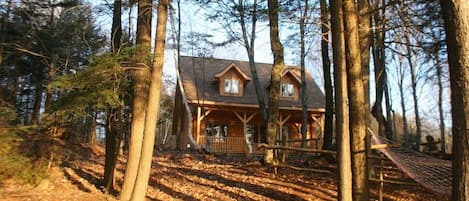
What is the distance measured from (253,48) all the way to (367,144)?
10.4m

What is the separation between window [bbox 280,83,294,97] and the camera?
2213cm

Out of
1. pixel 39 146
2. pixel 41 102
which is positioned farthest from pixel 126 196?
pixel 41 102

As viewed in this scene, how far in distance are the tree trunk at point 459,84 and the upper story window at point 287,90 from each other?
60.5 ft

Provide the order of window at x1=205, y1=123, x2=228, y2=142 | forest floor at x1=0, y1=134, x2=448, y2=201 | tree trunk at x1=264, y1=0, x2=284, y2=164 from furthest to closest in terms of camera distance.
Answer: window at x1=205, y1=123, x2=228, y2=142, tree trunk at x1=264, y1=0, x2=284, y2=164, forest floor at x1=0, y1=134, x2=448, y2=201

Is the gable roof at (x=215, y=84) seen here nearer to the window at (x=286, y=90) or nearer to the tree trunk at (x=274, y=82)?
the window at (x=286, y=90)

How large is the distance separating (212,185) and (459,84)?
6.96 meters

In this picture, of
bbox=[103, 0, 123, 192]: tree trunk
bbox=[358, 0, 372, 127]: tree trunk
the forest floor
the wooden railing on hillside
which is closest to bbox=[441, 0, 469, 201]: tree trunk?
bbox=[358, 0, 372, 127]: tree trunk

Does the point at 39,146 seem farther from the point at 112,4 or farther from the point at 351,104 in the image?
the point at 351,104

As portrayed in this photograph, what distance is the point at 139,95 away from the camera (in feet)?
27.8

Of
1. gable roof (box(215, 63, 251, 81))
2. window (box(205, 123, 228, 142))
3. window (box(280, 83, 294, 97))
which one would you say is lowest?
window (box(205, 123, 228, 142))

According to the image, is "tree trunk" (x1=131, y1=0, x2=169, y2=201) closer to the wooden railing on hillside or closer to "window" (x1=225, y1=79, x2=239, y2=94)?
the wooden railing on hillside

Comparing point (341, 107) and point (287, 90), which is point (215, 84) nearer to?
point (287, 90)

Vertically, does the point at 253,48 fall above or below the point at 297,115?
above

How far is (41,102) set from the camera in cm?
2059
